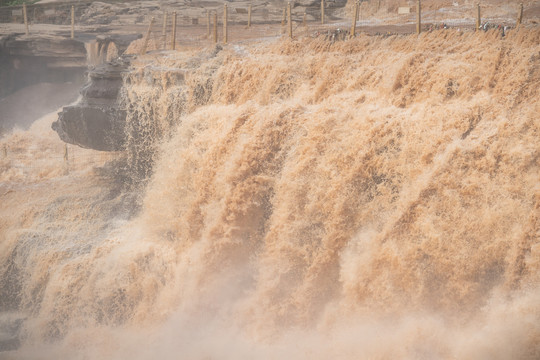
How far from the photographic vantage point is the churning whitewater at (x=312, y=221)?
447 centimetres

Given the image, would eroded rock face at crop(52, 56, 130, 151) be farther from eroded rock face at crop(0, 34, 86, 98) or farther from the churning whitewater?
eroded rock face at crop(0, 34, 86, 98)

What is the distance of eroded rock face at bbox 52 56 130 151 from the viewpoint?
7.56 meters

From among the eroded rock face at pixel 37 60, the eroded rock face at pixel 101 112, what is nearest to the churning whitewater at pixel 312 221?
Answer: the eroded rock face at pixel 101 112

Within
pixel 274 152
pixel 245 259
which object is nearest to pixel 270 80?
pixel 274 152

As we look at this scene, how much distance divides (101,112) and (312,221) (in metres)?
3.90

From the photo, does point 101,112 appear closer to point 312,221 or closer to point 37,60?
point 312,221

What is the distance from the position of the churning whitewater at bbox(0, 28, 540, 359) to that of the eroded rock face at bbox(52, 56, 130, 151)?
0.79 ft

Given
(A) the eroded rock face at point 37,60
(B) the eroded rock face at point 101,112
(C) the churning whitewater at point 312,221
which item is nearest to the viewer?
(C) the churning whitewater at point 312,221

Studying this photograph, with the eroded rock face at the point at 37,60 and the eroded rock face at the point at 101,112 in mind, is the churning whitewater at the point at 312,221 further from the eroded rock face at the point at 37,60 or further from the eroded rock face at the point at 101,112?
the eroded rock face at the point at 37,60

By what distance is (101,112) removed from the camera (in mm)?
7574

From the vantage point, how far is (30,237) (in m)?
6.88

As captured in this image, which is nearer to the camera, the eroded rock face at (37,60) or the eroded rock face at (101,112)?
the eroded rock face at (101,112)

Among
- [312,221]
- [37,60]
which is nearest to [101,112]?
[312,221]

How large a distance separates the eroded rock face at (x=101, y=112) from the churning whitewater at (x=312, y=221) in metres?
0.24
